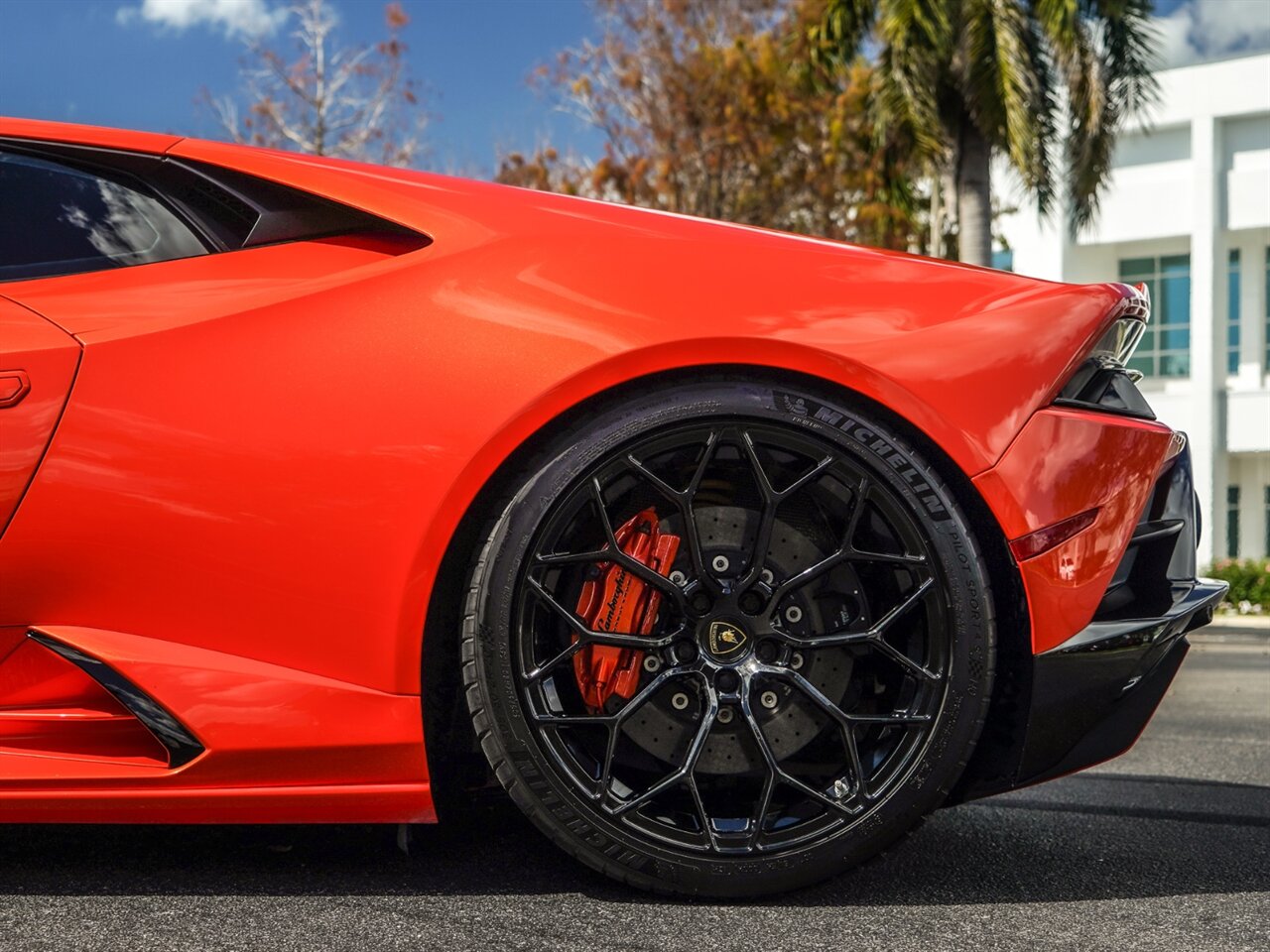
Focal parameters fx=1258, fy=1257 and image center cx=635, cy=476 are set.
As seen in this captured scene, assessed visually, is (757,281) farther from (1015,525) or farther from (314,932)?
(314,932)

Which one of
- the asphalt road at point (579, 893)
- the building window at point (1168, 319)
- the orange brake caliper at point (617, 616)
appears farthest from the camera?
the building window at point (1168, 319)

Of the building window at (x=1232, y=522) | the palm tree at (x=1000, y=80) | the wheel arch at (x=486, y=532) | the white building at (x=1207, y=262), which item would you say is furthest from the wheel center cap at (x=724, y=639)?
the building window at (x=1232, y=522)

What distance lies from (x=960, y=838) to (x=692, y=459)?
103 cm

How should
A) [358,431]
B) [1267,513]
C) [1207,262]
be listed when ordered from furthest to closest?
[1267,513] → [1207,262] → [358,431]

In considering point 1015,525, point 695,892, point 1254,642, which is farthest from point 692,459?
point 1254,642

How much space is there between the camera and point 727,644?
1971 millimetres

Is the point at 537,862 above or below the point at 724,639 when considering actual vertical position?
below

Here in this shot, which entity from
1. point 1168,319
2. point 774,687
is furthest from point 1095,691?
point 1168,319

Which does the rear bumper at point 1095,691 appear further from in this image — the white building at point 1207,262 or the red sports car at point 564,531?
the white building at point 1207,262

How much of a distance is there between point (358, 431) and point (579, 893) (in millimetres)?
819

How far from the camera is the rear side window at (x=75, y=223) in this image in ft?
6.80

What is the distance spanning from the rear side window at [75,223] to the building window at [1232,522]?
91.3ft

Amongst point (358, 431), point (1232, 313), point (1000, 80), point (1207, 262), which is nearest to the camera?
point (358, 431)

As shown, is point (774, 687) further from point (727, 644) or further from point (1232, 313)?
point (1232, 313)
